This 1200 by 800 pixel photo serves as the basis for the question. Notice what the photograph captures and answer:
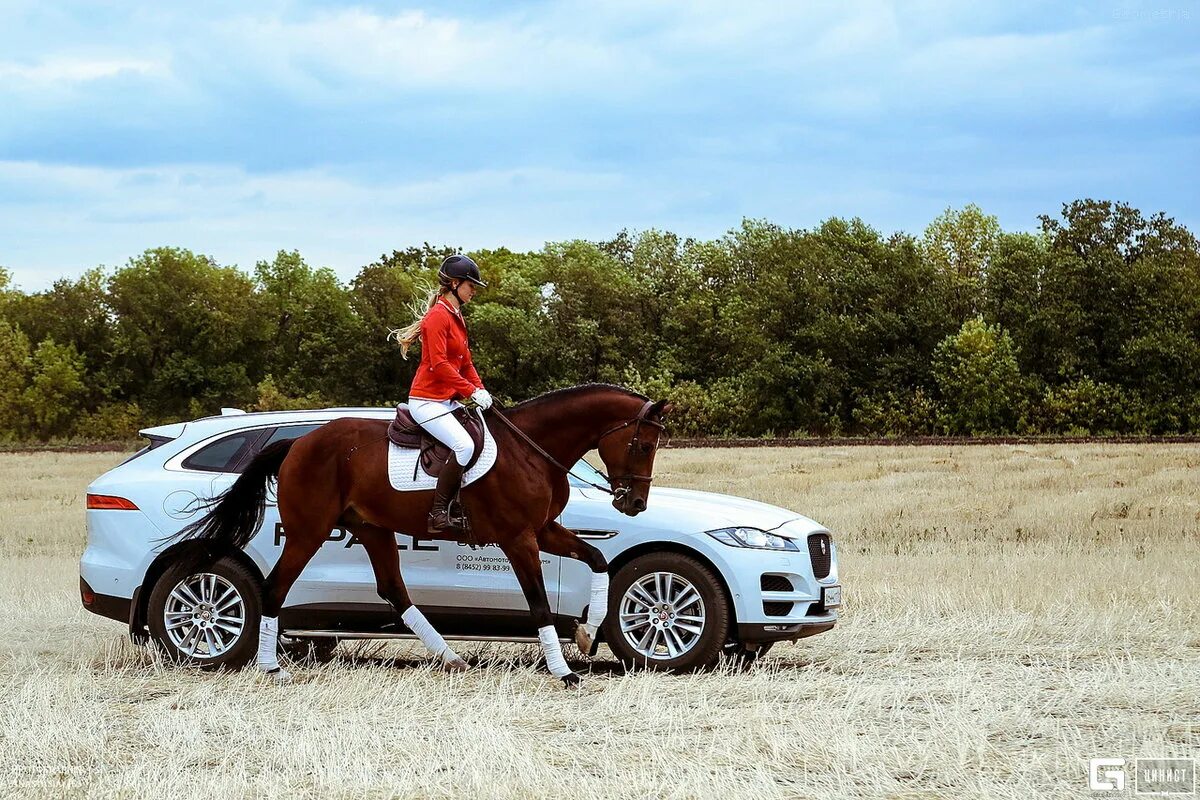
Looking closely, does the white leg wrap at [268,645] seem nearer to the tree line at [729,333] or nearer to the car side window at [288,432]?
the car side window at [288,432]

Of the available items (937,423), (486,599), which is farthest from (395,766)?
(937,423)

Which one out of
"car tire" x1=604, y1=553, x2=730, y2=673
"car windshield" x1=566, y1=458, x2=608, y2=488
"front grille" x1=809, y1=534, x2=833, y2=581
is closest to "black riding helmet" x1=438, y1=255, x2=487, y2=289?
"car windshield" x1=566, y1=458, x2=608, y2=488

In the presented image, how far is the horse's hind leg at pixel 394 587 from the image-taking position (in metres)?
9.55

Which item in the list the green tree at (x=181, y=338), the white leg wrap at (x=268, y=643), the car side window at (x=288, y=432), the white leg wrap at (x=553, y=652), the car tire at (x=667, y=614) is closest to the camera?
the white leg wrap at (x=553, y=652)

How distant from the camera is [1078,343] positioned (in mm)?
56938

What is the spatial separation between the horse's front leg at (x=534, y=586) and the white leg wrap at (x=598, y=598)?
27 cm

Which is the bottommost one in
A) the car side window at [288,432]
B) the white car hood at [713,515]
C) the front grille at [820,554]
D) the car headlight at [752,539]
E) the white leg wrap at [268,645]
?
the white leg wrap at [268,645]

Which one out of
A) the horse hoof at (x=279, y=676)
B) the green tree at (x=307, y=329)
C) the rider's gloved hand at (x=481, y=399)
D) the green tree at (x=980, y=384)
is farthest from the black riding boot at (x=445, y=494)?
the green tree at (x=307, y=329)

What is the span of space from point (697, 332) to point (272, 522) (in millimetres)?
58173

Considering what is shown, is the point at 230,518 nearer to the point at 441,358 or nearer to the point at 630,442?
the point at 441,358

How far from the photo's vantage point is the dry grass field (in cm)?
648

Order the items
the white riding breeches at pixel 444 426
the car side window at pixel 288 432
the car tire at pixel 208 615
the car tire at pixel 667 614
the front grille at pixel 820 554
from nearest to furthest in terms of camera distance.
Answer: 1. the white riding breeches at pixel 444 426
2. the car tire at pixel 667 614
3. the front grille at pixel 820 554
4. the car tire at pixel 208 615
5. the car side window at pixel 288 432

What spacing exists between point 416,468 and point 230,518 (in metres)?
1.33

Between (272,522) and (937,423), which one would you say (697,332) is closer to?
(937,423)
